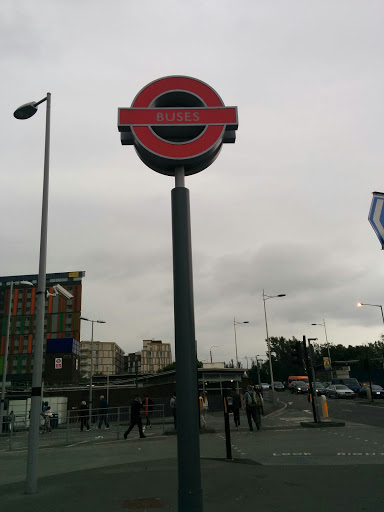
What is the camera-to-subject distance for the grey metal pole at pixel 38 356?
734 centimetres

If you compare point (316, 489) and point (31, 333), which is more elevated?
point (31, 333)

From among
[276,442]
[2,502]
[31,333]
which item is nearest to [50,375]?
[31,333]

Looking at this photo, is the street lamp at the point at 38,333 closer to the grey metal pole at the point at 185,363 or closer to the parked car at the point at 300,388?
the grey metal pole at the point at 185,363

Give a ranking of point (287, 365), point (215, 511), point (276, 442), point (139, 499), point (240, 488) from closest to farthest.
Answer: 1. point (215, 511)
2. point (139, 499)
3. point (240, 488)
4. point (276, 442)
5. point (287, 365)

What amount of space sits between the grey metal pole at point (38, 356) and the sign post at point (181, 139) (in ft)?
11.3

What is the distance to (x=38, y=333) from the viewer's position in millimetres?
8266

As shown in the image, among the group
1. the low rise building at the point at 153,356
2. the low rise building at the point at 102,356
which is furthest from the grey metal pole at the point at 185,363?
the low rise building at the point at 153,356

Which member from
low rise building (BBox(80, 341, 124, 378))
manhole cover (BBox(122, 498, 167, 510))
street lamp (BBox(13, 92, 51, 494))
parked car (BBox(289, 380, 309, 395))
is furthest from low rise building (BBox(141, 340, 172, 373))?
manhole cover (BBox(122, 498, 167, 510))

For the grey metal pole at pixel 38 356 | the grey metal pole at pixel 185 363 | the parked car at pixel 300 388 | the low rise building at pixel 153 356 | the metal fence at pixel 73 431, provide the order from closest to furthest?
the grey metal pole at pixel 185 363, the grey metal pole at pixel 38 356, the metal fence at pixel 73 431, the parked car at pixel 300 388, the low rise building at pixel 153 356

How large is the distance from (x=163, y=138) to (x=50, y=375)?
6023cm

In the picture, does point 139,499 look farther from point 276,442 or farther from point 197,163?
point 276,442

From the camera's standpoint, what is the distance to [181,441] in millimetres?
5250

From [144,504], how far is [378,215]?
518 cm

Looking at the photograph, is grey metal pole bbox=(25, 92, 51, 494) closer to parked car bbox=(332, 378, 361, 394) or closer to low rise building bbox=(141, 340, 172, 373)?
parked car bbox=(332, 378, 361, 394)
